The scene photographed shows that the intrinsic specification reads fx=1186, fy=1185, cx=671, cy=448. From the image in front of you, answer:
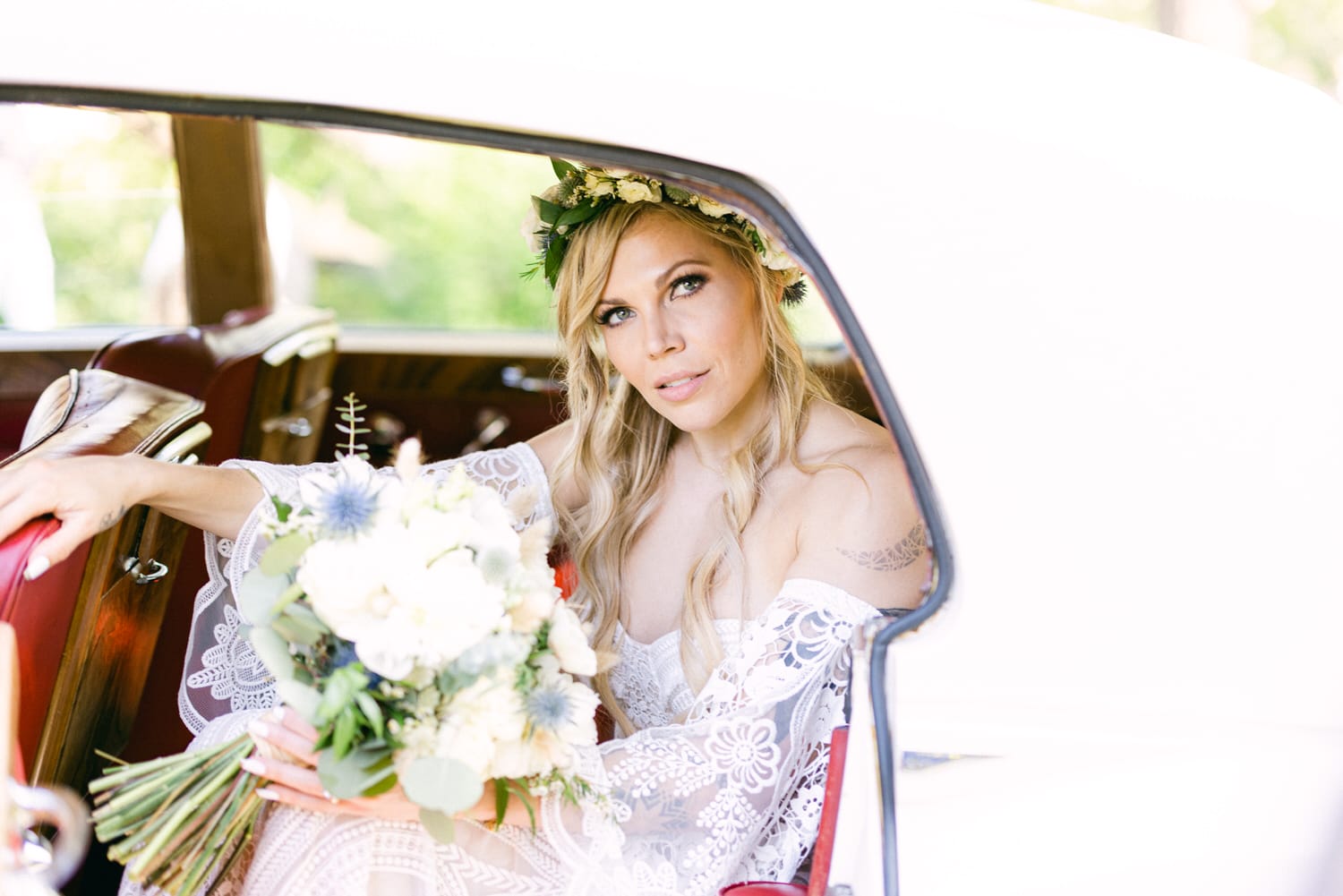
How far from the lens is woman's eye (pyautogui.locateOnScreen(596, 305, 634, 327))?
2.10 meters

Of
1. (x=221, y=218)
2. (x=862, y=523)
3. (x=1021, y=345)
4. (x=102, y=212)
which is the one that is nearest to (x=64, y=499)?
(x=862, y=523)

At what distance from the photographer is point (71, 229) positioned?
9.91m

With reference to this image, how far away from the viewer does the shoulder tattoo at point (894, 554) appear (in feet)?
5.57

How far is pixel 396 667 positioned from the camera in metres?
1.29

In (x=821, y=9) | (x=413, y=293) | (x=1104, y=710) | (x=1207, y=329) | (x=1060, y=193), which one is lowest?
(x=1104, y=710)

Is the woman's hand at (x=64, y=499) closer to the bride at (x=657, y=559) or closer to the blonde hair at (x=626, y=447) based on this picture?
the bride at (x=657, y=559)

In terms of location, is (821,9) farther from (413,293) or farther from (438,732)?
(413,293)

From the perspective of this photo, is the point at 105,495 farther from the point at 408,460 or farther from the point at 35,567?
the point at 408,460

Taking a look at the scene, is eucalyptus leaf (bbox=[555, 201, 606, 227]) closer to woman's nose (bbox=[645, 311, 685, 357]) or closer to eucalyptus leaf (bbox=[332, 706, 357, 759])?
woman's nose (bbox=[645, 311, 685, 357])

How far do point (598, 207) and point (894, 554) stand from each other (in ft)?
2.61

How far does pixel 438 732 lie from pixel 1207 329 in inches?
35.9

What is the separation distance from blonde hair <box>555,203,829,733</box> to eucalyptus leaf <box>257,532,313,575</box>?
1.96ft

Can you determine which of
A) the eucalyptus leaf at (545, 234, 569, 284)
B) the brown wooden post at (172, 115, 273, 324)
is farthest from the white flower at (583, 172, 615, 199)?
the brown wooden post at (172, 115, 273, 324)

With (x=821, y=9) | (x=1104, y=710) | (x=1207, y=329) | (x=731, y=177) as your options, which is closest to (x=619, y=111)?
(x=731, y=177)
